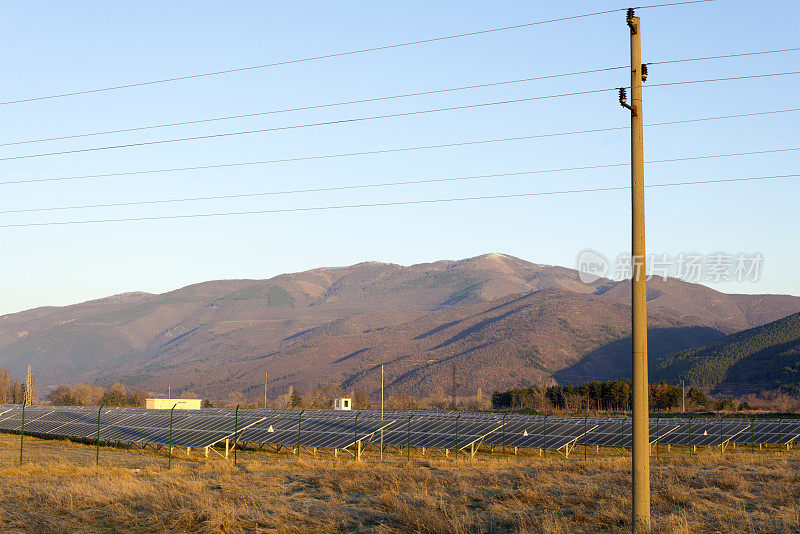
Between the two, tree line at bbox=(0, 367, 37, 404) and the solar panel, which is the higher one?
the solar panel

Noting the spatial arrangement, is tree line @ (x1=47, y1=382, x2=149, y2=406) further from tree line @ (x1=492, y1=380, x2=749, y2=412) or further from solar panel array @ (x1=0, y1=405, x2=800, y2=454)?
solar panel array @ (x1=0, y1=405, x2=800, y2=454)

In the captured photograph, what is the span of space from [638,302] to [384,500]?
9.54 meters

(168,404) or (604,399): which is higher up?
(168,404)

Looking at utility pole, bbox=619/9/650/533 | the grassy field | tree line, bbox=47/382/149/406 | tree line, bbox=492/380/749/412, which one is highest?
utility pole, bbox=619/9/650/533

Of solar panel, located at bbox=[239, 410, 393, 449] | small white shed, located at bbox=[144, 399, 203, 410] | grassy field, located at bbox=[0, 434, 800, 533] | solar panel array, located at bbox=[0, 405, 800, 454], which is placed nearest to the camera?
grassy field, located at bbox=[0, 434, 800, 533]

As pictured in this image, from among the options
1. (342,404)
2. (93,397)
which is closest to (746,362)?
(342,404)

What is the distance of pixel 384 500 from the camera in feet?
70.1

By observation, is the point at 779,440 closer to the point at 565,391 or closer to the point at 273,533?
the point at 273,533

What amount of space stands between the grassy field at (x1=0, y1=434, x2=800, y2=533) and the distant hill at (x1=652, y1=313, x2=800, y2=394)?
11945 centimetres

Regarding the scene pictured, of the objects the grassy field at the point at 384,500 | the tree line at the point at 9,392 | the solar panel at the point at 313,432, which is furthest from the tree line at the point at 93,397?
the grassy field at the point at 384,500

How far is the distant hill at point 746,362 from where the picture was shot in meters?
143

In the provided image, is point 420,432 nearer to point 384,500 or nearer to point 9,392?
point 384,500

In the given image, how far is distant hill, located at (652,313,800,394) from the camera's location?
143 m

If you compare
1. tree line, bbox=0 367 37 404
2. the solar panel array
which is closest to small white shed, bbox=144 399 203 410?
the solar panel array
